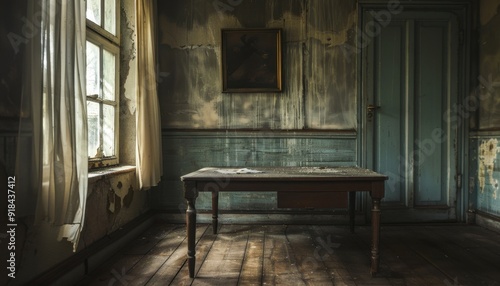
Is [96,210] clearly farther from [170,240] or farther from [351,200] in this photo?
[351,200]

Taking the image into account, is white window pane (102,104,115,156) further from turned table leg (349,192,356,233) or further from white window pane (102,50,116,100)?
turned table leg (349,192,356,233)

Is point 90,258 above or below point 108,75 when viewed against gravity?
below

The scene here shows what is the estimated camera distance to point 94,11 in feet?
9.99

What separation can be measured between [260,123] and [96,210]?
2008 mm

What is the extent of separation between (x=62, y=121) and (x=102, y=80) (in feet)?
4.49

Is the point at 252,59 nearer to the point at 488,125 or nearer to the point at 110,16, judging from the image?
the point at 110,16

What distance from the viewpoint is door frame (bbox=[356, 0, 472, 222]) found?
3.91m

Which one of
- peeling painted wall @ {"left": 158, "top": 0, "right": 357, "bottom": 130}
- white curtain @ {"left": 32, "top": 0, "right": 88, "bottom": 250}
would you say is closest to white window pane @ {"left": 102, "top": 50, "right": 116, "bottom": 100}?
peeling painted wall @ {"left": 158, "top": 0, "right": 357, "bottom": 130}

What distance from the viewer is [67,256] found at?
2.30 m

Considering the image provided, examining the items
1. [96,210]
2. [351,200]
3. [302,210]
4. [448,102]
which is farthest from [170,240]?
[448,102]

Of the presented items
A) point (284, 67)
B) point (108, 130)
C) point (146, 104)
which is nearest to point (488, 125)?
point (284, 67)

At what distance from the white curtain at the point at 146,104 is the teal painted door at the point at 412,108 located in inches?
92.1

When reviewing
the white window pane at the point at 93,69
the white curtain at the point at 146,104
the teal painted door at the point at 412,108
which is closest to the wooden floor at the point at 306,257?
the teal painted door at the point at 412,108

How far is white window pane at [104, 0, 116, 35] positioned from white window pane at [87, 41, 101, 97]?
1.26ft
